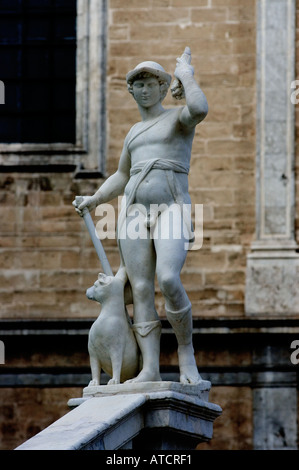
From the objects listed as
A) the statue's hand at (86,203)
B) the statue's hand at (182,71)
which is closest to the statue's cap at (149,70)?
the statue's hand at (182,71)

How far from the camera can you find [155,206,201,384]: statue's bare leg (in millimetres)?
12023

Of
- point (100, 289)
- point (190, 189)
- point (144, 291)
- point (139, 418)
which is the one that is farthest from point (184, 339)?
point (190, 189)

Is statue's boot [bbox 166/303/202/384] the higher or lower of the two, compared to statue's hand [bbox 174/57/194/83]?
lower

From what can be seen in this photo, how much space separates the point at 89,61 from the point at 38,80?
71 centimetres

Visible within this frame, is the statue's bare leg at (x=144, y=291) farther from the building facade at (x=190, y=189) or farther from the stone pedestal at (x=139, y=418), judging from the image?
the building facade at (x=190, y=189)

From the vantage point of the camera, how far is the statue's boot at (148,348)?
12.1 meters

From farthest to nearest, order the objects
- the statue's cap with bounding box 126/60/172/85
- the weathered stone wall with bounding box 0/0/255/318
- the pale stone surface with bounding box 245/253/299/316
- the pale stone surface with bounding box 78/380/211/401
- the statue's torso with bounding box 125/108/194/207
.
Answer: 1. the weathered stone wall with bounding box 0/0/255/318
2. the pale stone surface with bounding box 245/253/299/316
3. the statue's cap with bounding box 126/60/172/85
4. the statue's torso with bounding box 125/108/194/207
5. the pale stone surface with bounding box 78/380/211/401

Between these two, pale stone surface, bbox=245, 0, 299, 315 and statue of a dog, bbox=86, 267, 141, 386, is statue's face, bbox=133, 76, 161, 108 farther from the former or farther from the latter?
pale stone surface, bbox=245, 0, 299, 315

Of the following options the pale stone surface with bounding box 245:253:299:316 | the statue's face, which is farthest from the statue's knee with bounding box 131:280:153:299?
the pale stone surface with bounding box 245:253:299:316

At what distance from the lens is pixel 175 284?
1200 cm

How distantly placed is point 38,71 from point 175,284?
26.5 ft

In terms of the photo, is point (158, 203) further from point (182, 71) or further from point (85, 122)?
point (85, 122)

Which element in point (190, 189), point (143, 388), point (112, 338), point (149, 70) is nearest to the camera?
point (143, 388)

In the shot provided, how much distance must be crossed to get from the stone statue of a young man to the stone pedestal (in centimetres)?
22
